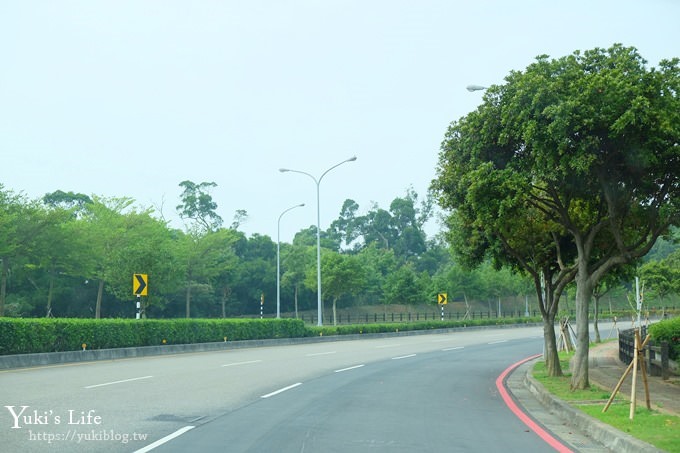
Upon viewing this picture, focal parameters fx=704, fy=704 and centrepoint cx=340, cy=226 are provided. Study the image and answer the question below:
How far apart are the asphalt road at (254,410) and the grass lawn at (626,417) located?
1185mm

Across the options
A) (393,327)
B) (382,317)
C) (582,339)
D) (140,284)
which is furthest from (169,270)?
(582,339)

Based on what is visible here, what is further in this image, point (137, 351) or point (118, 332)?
point (137, 351)

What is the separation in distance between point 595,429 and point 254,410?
550cm

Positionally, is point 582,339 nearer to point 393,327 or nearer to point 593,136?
point 593,136

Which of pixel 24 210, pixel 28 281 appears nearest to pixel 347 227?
pixel 28 281

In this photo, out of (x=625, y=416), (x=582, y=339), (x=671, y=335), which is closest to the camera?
(x=625, y=416)

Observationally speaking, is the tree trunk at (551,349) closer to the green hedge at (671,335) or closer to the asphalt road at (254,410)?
the asphalt road at (254,410)

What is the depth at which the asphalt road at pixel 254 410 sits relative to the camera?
9031mm

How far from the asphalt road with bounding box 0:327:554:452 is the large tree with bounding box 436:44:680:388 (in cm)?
434

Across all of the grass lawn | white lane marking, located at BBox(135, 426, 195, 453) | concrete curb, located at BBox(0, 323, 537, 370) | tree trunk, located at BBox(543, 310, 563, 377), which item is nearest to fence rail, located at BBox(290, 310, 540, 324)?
concrete curb, located at BBox(0, 323, 537, 370)

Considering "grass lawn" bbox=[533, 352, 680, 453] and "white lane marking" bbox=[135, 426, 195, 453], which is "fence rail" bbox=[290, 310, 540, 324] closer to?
"grass lawn" bbox=[533, 352, 680, 453]

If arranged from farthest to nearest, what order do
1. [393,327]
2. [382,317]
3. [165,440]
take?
[382,317] < [393,327] < [165,440]

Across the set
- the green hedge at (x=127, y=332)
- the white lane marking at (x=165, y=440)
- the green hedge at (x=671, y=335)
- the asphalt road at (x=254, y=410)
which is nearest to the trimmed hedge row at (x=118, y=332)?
the green hedge at (x=127, y=332)

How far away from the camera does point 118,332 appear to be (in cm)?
2736
